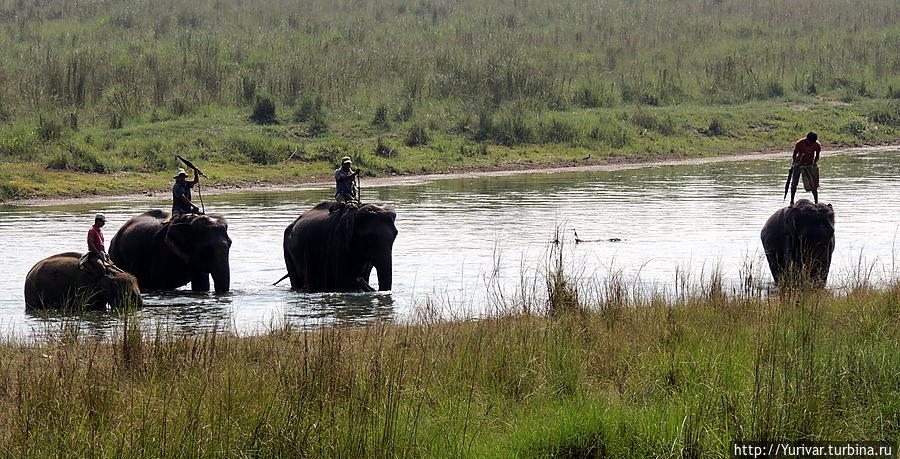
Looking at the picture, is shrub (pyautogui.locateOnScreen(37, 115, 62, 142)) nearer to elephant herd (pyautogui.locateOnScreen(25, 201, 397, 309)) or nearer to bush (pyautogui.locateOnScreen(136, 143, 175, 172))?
bush (pyautogui.locateOnScreen(136, 143, 175, 172))

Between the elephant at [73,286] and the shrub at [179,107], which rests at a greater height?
the shrub at [179,107]

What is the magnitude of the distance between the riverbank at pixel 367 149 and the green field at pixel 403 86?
8cm

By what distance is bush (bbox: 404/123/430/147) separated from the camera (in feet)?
124

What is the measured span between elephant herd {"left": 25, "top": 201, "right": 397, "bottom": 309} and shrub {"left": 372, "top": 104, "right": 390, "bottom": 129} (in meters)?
20.5

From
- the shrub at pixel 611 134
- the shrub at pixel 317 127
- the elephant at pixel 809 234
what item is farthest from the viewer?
the shrub at pixel 611 134

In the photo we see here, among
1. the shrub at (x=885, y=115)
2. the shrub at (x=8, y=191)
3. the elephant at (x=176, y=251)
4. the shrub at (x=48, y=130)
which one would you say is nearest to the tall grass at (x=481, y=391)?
the elephant at (x=176, y=251)

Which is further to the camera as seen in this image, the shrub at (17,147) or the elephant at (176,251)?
the shrub at (17,147)

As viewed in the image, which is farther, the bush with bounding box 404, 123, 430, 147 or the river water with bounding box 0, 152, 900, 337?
the bush with bounding box 404, 123, 430, 147

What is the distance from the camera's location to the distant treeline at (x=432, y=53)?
39.8 meters

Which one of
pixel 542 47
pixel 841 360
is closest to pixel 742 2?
pixel 542 47

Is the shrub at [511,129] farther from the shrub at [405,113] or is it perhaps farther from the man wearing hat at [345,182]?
the man wearing hat at [345,182]

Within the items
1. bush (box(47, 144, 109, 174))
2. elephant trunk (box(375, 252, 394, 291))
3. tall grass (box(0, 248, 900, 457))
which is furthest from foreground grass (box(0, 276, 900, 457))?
bush (box(47, 144, 109, 174))

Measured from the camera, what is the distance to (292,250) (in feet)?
58.3

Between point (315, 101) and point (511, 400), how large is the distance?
102 ft
